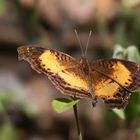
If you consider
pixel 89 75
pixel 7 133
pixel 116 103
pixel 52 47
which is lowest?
pixel 7 133

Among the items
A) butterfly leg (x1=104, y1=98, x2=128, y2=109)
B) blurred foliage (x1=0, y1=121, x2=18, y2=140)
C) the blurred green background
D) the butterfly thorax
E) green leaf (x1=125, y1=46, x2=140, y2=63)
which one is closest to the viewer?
→ butterfly leg (x1=104, y1=98, x2=128, y2=109)

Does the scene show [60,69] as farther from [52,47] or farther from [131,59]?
[52,47]

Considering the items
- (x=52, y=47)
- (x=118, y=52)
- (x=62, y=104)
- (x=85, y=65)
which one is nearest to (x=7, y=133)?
(x=52, y=47)

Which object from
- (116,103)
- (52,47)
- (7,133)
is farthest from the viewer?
(52,47)

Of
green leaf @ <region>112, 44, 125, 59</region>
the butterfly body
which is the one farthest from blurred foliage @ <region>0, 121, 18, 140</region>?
the butterfly body

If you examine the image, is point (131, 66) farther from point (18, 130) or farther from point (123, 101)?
point (18, 130)

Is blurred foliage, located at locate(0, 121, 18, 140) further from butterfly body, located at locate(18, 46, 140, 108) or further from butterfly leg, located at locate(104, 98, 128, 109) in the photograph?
butterfly leg, located at locate(104, 98, 128, 109)

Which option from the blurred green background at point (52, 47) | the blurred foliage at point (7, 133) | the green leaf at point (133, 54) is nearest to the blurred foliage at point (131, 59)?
the green leaf at point (133, 54)
